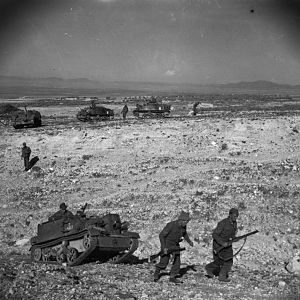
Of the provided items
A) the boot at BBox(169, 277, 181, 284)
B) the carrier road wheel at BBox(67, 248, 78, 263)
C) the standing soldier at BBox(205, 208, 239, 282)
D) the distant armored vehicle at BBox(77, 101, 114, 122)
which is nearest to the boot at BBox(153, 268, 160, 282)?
the boot at BBox(169, 277, 181, 284)

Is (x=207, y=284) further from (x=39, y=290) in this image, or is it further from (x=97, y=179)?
(x=97, y=179)

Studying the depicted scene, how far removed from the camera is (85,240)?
51.4ft

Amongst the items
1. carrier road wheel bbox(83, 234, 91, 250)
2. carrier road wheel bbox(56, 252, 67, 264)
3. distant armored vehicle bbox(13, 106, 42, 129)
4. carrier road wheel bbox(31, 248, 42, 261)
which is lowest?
carrier road wheel bbox(31, 248, 42, 261)

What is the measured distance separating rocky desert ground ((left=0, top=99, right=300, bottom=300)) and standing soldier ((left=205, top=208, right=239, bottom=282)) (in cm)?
39

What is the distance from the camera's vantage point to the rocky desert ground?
12.8 m

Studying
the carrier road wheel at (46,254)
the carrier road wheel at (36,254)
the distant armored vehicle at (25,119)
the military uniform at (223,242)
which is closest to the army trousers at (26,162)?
the distant armored vehicle at (25,119)

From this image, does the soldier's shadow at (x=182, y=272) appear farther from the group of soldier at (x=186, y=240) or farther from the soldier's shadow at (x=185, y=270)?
the group of soldier at (x=186, y=240)

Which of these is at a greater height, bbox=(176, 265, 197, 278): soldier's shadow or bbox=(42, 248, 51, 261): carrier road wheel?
bbox=(176, 265, 197, 278): soldier's shadow

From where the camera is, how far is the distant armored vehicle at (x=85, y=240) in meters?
15.4

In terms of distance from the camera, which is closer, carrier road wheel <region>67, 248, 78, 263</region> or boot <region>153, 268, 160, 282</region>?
boot <region>153, 268, 160, 282</region>

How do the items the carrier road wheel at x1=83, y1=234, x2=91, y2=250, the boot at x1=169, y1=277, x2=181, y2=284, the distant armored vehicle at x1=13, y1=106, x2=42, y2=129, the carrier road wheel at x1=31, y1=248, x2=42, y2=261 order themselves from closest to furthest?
the boot at x1=169, y1=277, x2=181, y2=284
the carrier road wheel at x1=83, y1=234, x2=91, y2=250
the carrier road wheel at x1=31, y1=248, x2=42, y2=261
the distant armored vehicle at x1=13, y1=106, x2=42, y2=129

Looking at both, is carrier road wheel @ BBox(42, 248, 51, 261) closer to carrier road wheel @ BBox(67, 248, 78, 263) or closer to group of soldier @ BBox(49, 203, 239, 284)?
carrier road wheel @ BBox(67, 248, 78, 263)

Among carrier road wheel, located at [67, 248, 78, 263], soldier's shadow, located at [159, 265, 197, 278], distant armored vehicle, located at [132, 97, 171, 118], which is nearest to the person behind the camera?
soldier's shadow, located at [159, 265, 197, 278]

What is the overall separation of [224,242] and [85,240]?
4461 millimetres
